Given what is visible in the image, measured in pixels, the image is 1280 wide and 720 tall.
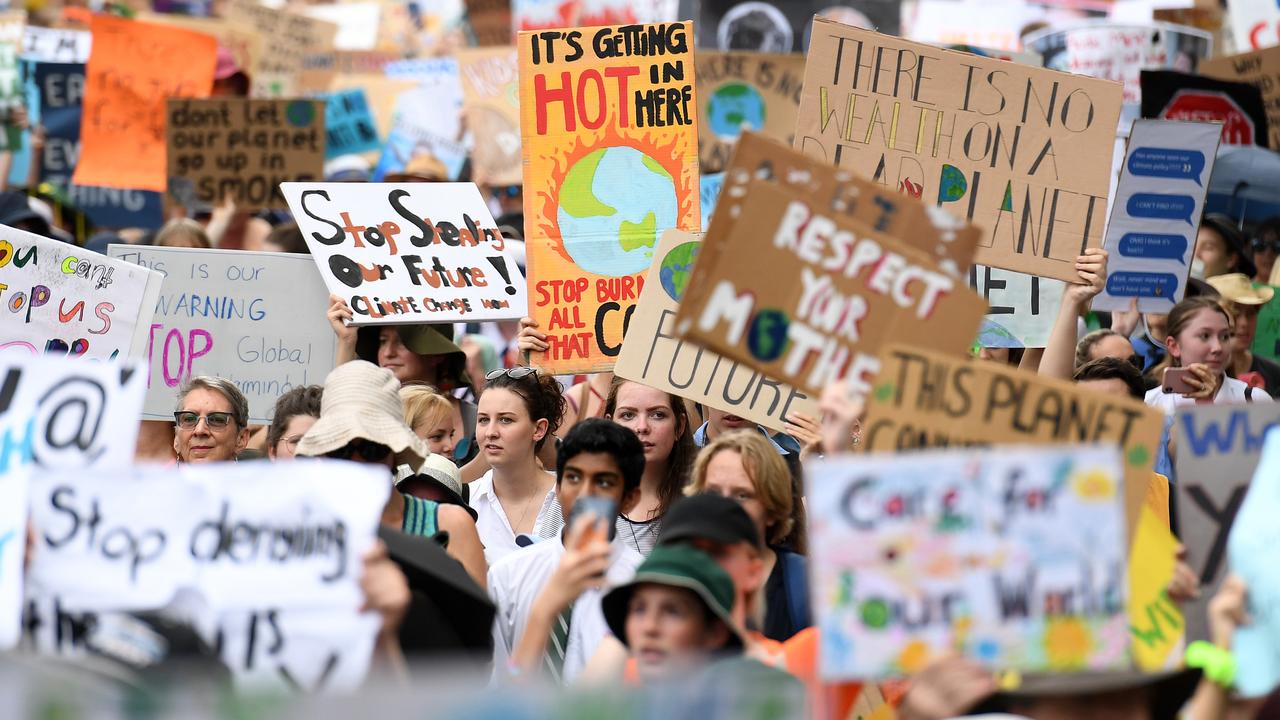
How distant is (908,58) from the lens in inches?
272

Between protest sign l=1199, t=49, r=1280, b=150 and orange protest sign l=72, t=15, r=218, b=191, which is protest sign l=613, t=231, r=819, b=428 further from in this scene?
protest sign l=1199, t=49, r=1280, b=150

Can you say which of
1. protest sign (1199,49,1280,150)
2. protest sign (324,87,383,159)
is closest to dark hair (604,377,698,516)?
protest sign (1199,49,1280,150)

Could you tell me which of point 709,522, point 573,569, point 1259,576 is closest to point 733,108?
point 709,522

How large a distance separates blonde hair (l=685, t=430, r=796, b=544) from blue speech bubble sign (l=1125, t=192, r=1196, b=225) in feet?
11.0

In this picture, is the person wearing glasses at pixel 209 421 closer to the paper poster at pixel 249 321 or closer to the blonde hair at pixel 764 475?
the paper poster at pixel 249 321

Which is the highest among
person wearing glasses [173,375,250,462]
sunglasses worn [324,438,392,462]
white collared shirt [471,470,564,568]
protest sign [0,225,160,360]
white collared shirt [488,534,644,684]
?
sunglasses worn [324,438,392,462]

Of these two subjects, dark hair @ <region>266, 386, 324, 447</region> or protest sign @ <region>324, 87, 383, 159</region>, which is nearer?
dark hair @ <region>266, 386, 324, 447</region>

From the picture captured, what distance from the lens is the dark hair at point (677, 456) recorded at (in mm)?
6422

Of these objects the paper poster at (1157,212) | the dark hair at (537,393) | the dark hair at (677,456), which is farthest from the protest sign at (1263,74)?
the dark hair at (537,393)

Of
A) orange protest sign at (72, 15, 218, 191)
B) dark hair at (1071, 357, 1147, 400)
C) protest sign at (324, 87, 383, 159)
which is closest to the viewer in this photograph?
dark hair at (1071, 357, 1147, 400)

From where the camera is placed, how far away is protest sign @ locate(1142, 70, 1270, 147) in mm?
10320

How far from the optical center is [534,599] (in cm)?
523

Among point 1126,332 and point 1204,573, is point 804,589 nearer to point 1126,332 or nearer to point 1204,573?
point 1204,573

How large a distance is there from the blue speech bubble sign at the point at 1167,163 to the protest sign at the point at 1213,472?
12.5 feet
